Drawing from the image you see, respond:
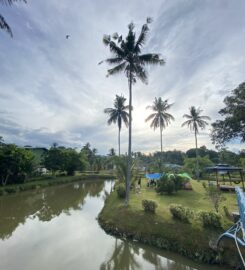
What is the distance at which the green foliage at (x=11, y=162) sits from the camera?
24406 mm

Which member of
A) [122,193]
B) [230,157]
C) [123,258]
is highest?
[230,157]

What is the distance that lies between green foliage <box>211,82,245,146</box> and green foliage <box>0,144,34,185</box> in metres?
23.9

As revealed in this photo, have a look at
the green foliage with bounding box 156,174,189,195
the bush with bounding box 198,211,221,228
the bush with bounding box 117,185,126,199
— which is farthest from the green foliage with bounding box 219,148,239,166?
the bush with bounding box 198,211,221,228

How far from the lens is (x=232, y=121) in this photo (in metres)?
14.8

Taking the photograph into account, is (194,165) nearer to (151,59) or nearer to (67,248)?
(151,59)

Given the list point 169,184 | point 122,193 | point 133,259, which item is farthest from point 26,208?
point 169,184

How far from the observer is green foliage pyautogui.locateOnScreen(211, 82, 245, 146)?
14.0 m

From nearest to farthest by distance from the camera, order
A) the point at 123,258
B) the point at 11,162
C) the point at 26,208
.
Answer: the point at 123,258
the point at 26,208
the point at 11,162

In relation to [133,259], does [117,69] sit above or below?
above

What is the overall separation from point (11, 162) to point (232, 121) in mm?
25584

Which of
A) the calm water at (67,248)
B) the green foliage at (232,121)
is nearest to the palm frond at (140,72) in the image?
the green foliage at (232,121)

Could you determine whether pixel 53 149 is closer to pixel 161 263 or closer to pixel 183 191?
→ pixel 183 191

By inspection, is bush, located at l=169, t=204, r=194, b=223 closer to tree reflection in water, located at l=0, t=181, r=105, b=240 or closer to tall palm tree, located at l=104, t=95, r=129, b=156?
tree reflection in water, located at l=0, t=181, r=105, b=240

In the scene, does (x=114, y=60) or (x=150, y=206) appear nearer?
(x=150, y=206)
